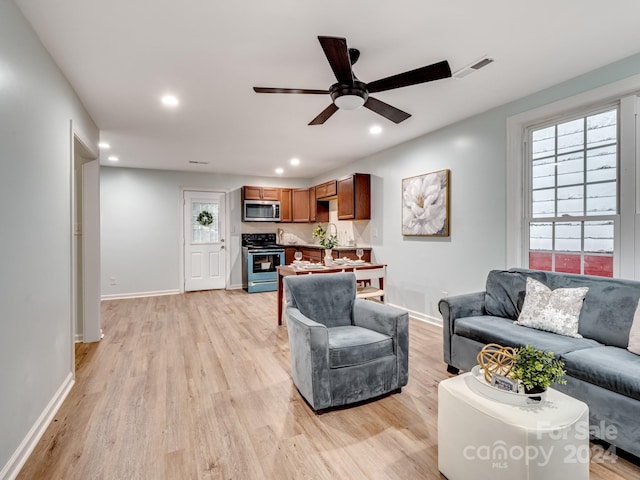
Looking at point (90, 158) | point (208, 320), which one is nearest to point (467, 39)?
point (90, 158)

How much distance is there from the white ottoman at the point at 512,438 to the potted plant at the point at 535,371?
9 cm

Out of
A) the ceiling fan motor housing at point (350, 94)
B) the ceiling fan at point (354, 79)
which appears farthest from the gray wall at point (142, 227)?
the ceiling fan motor housing at point (350, 94)

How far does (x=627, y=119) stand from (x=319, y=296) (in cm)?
Answer: 275

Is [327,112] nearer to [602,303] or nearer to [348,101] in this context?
[348,101]

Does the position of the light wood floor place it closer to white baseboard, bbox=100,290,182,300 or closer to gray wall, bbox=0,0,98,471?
gray wall, bbox=0,0,98,471

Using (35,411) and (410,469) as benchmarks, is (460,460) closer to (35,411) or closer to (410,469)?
(410,469)

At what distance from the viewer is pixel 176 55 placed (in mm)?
2332

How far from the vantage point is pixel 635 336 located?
6.43ft

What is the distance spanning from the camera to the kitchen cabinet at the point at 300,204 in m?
7.08

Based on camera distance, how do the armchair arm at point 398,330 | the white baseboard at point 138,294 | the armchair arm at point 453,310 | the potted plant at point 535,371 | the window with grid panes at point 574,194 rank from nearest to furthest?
the potted plant at point 535,371, the armchair arm at point 398,330, the window with grid panes at point 574,194, the armchair arm at point 453,310, the white baseboard at point 138,294

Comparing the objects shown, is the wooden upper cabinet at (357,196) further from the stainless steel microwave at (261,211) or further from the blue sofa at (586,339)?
the blue sofa at (586,339)

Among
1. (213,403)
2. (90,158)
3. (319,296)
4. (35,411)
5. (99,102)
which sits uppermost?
(99,102)

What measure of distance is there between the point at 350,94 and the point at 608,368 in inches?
86.4

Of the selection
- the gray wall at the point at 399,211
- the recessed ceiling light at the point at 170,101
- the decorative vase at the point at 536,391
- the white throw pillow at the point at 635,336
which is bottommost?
the decorative vase at the point at 536,391
